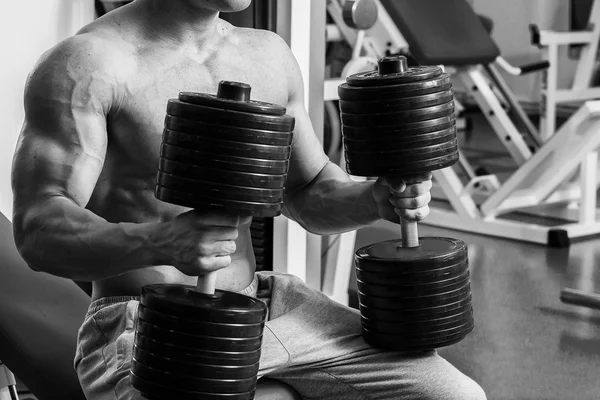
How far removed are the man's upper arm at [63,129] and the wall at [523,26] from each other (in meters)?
6.84

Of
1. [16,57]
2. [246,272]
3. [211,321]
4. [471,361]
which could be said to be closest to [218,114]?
[211,321]

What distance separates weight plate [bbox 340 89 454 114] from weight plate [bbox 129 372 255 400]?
0.40m

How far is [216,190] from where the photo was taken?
1.02 metres

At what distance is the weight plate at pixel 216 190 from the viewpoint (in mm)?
1021

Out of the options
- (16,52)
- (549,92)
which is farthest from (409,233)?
(549,92)

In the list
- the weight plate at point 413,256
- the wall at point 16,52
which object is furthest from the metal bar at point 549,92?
the weight plate at point 413,256

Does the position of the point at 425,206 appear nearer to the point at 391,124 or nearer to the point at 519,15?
the point at 391,124

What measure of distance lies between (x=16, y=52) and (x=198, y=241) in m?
1.34

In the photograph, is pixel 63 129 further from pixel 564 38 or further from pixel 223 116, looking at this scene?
pixel 564 38

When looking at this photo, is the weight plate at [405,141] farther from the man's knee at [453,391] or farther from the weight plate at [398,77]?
the man's knee at [453,391]

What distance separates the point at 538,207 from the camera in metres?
4.45

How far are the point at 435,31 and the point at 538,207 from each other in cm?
107

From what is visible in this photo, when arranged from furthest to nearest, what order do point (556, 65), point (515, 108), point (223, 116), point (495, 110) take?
point (556, 65), point (515, 108), point (495, 110), point (223, 116)

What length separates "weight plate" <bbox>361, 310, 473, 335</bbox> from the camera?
1279 mm
